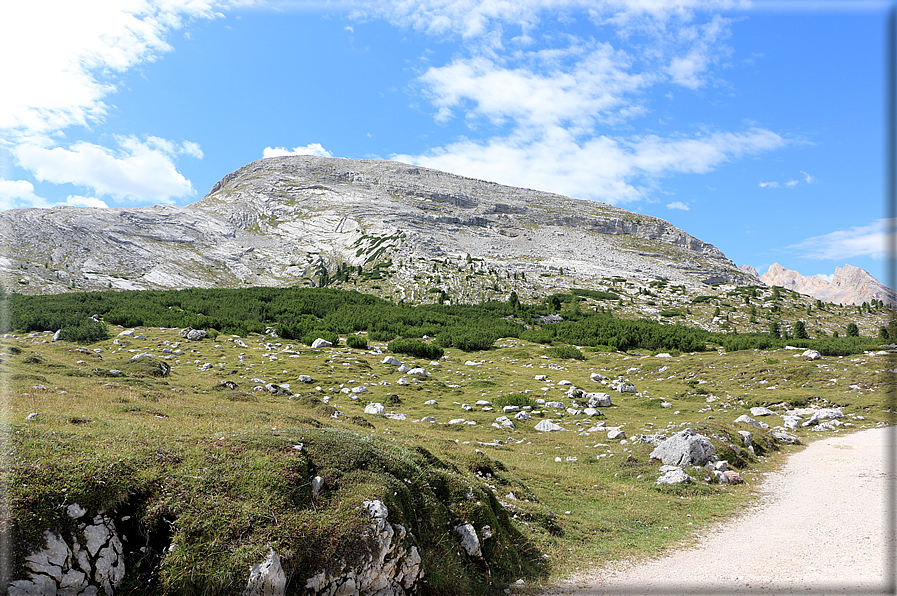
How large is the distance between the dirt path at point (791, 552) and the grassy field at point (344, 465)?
732mm

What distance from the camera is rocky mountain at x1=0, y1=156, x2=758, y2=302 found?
8894cm

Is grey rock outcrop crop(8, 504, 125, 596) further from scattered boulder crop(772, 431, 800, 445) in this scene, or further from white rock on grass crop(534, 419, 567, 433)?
scattered boulder crop(772, 431, 800, 445)

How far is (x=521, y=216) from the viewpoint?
149 metres

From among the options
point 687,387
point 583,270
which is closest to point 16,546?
point 687,387

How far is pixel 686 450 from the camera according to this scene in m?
16.1

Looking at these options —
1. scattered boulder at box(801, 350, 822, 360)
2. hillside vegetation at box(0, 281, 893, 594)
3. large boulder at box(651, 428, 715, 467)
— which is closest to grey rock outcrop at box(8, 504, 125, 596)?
hillside vegetation at box(0, 281, 893, 594)

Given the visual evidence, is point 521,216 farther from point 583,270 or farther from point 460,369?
point 460,369

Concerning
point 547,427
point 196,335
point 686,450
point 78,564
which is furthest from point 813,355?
point 196,335

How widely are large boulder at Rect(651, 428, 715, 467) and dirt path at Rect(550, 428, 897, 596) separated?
1.96 m

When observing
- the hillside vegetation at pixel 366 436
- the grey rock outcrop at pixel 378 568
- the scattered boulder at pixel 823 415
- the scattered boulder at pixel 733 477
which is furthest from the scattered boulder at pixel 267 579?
the scattered boulder at pixel 823 415

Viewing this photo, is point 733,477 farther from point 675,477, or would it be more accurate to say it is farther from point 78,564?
point 78,564

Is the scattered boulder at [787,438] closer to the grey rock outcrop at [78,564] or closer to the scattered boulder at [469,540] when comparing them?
the scattered boulder at [469,540]

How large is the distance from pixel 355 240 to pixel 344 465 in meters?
110

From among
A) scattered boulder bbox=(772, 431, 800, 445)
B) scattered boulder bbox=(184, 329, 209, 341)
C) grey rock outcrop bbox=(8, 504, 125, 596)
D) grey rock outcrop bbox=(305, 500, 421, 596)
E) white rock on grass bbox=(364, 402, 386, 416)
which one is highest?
scattered boulder bbox=(184, 329, 209, 341)
